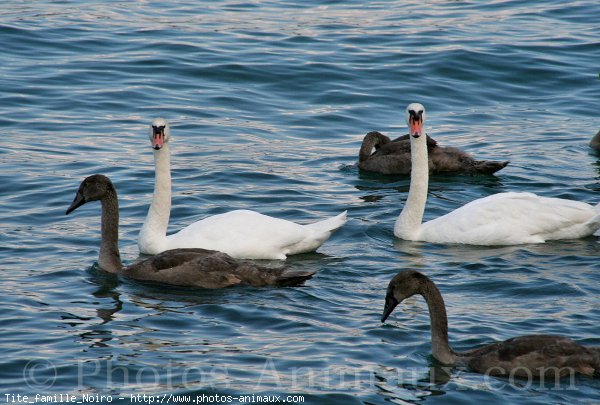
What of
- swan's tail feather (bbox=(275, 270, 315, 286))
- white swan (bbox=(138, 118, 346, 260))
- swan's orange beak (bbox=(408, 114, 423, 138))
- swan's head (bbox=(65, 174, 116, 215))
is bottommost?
swan's tail feather (bbox=(275, 270, 315, 286))

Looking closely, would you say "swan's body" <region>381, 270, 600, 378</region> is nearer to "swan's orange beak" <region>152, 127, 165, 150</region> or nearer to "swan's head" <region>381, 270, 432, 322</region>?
"swan's head" <region>381, 270, 432, 322</region>

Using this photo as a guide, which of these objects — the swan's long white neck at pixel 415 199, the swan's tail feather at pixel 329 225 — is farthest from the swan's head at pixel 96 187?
the swan's long white neck at pixel 415 199

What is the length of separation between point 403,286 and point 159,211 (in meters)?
3.78

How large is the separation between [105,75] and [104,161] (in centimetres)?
499

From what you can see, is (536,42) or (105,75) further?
(536,42)

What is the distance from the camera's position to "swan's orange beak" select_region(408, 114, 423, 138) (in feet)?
46.6

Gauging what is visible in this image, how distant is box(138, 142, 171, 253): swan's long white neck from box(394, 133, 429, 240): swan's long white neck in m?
2.59

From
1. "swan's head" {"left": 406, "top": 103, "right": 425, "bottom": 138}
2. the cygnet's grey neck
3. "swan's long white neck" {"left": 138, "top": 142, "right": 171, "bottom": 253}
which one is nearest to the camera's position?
the cygnet's grey neck

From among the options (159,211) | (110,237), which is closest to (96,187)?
(110,237)

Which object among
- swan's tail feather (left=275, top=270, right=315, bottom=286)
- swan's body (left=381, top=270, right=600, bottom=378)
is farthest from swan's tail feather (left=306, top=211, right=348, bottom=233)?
swan's body (left=381, top=270, right=600, bottom=378)

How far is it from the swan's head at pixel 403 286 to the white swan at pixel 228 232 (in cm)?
278

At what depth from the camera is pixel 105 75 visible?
21516mm

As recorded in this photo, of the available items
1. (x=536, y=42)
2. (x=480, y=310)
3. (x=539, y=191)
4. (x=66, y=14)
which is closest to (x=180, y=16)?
(x=66, y=14)

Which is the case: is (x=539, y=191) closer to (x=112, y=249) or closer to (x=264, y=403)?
(x=112, y=249)
